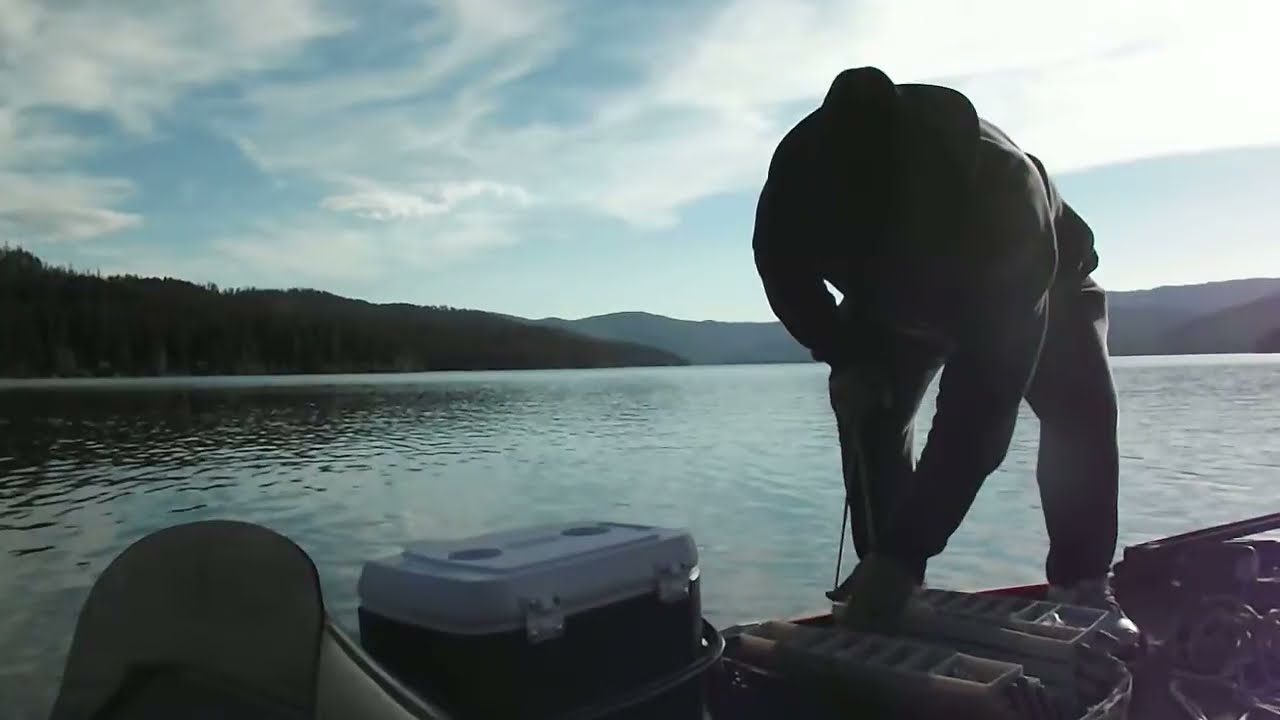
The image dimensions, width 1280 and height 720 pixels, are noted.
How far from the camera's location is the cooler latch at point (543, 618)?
5.87ft

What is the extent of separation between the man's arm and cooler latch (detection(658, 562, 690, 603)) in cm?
94

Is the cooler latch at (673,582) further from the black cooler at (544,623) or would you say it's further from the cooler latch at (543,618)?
the cooler latch at (543,618)

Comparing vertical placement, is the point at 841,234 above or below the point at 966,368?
above

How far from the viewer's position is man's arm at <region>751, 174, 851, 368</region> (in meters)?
2.60

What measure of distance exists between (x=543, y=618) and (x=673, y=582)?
373 millimetres

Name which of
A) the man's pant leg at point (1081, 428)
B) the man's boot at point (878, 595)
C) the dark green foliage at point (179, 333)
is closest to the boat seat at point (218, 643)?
the man's boot at point (878, 595)

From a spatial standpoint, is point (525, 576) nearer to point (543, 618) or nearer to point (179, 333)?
point (543, 618)

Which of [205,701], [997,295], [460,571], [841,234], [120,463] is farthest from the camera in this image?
[120,463]

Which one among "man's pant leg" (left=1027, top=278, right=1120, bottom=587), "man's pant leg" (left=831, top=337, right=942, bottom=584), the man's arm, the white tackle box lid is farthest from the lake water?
the white tackle box lid

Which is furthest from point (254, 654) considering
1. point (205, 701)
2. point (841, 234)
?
point (841, 234)

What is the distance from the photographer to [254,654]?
4.54 ft

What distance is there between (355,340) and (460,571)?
82039mm

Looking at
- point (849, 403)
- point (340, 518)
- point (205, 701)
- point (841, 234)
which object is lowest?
point (340, 518)

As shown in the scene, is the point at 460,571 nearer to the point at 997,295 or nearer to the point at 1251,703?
the point at 997,295
